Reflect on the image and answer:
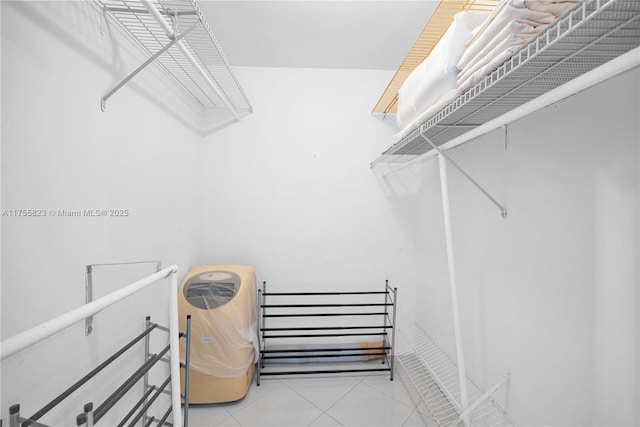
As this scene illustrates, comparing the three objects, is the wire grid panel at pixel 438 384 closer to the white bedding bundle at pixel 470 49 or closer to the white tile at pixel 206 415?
the white tile at pixel 206 415

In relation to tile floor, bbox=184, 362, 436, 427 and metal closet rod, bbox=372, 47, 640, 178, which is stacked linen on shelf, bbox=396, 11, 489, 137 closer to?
metal closet rod, bbox=372, 47, 640, 178

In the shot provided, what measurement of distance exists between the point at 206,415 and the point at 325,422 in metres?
0.71

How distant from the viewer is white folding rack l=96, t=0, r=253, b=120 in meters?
1.05

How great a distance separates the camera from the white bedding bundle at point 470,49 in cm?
72

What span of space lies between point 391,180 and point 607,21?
180 centimetres

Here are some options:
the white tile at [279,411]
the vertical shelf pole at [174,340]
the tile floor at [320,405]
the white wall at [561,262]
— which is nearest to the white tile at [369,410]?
the tile floor at [320,405]

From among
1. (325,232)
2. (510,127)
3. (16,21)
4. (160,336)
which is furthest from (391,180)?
(16,21)

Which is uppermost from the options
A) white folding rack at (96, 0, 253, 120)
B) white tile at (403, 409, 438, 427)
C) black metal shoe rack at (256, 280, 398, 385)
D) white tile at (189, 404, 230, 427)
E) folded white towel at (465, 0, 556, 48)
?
white folding rack at (96, 0, 253, 120)

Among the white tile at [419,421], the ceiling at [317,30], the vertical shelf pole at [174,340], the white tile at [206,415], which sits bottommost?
the white tile at [419,421]

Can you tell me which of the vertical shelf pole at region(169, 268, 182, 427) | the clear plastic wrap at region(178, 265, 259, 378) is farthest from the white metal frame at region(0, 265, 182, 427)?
the clear plastic wrap at region(178, 265, 259, 378)

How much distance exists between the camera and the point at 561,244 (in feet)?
3.33

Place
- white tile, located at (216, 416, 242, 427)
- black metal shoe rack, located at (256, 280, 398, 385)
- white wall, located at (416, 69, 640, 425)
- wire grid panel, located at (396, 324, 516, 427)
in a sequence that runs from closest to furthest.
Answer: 1. white wall, located at (416, 69, 640, 425)
2. wire grid panel, located at (396, 324, 516, 427)
3. white tile, located at (216, 416, 242, 427)
4. black metal shoe rack, located at (256, 280, 398, 385)

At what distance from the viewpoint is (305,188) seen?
2.27 m

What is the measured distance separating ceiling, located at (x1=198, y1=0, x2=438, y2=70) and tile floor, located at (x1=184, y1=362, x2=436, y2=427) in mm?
2390
